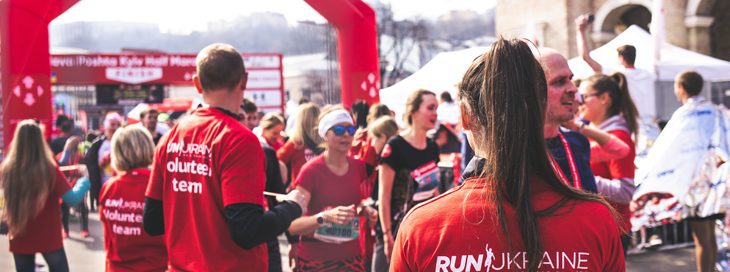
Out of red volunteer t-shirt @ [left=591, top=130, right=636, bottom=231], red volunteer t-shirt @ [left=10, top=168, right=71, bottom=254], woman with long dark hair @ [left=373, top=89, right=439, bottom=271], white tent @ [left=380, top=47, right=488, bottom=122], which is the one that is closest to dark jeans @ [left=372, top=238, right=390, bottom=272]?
woman with long dark hair @ [left=373, top=89, right=439, bottom=271]

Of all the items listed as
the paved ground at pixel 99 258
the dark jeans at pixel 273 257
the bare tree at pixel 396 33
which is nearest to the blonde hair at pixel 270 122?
the paved ground at pixel 99 258

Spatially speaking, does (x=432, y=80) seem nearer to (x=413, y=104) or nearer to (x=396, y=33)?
(x=413, y=104)

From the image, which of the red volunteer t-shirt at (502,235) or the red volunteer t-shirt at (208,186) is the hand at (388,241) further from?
the red volunteer t-shirt at (502,235)

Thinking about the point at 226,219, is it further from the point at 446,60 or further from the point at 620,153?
the point at 446,60

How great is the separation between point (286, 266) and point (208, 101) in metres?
5.29

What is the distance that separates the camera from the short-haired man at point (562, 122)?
2828 millimetres

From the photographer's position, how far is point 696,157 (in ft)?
20.1

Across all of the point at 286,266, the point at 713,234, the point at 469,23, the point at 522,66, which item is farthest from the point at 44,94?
the point at 469,23

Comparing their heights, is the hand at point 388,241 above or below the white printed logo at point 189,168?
below

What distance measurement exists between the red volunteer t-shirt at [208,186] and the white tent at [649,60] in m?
6.64

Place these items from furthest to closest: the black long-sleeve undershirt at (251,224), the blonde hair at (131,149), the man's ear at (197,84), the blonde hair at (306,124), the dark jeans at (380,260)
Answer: the blonde hair at (306,124) < the dark jeans at (380,260) < the blonde hair at (131,149) < the man's ear at (197,84) < the black long-sleeve undershirt at (251,224)

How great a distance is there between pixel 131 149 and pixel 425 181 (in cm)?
193

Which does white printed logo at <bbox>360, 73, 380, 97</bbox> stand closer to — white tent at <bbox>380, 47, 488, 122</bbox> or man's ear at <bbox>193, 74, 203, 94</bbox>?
white tent at <bbox>380, 47, 488, 122</bbox>

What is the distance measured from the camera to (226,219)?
2.89 m
